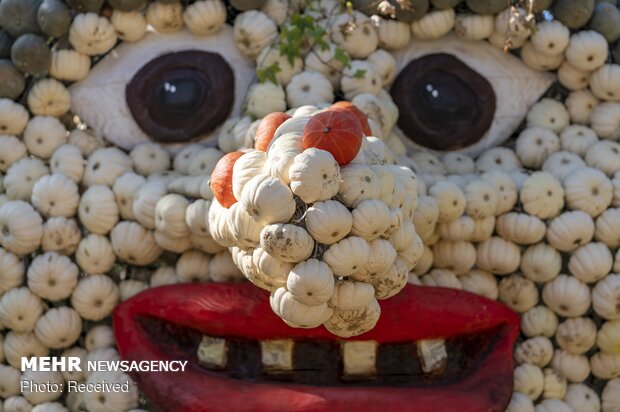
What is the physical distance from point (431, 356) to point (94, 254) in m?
1.40

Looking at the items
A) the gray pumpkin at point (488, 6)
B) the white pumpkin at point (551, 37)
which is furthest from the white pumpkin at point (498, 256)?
the gray pumpkin at point (488, 6)

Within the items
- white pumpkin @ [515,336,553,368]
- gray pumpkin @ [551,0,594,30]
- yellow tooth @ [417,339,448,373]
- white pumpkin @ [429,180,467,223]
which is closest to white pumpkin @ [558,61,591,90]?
gray pumpkin @ [551,0,594,30]

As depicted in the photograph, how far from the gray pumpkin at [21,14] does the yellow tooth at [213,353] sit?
153 cm

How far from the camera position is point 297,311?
169 inches

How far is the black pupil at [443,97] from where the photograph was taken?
5.45 meters

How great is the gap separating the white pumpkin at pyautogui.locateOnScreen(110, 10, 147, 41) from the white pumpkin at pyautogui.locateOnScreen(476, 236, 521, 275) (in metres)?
1.70

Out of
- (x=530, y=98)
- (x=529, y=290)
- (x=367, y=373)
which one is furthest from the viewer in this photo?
(x=530, y=98)

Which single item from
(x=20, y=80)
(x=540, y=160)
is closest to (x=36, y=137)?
(x=20, y=80)

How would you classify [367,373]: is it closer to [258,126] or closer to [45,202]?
[258,126]

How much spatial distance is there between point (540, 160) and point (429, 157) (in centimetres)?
49

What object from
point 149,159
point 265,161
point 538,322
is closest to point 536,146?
point 538,322

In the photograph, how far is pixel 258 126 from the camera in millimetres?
4969

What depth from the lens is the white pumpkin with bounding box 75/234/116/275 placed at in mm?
5191

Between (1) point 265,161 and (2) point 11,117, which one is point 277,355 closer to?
(1) point 265,161
